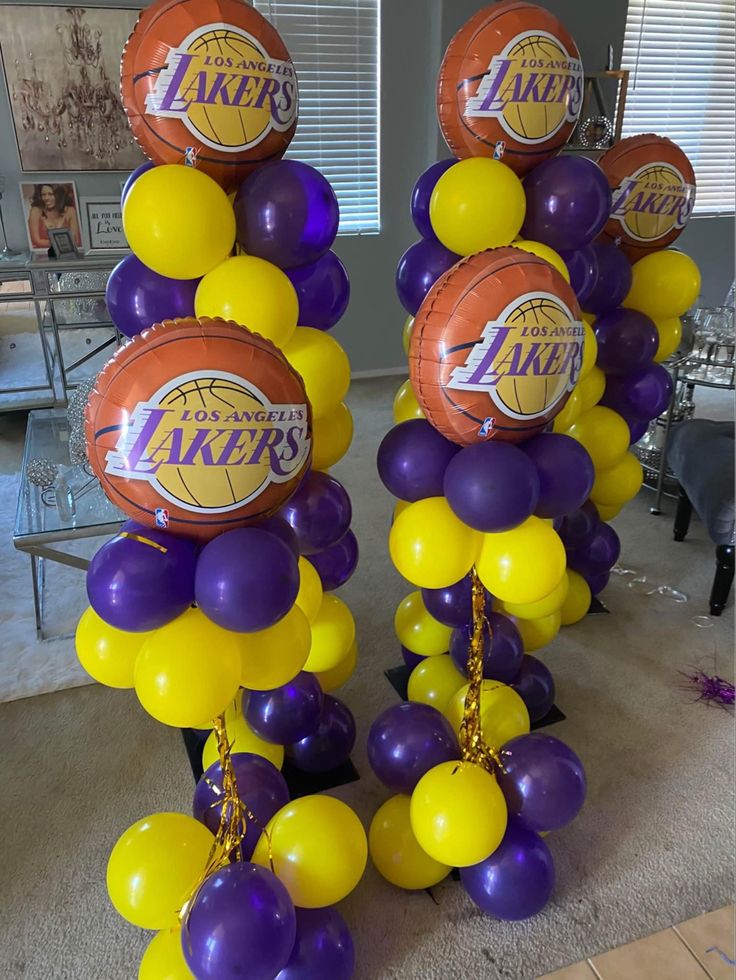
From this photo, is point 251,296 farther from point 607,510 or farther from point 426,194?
point 607,510

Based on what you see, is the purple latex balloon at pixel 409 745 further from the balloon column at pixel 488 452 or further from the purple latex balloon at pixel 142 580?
the purple latex balloon at pixel 142 580

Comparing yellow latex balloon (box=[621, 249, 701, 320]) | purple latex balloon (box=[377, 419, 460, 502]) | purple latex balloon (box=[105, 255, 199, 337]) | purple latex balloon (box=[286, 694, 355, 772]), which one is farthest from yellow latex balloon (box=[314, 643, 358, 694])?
yellow latex balloon (box=[621, 249, 701, 320])

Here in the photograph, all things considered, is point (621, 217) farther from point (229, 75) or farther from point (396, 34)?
point (396, 34)

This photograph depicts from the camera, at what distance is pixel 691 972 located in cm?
131

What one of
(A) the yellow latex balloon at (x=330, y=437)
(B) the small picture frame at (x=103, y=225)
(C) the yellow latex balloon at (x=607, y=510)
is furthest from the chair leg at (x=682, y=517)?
(B) the small picture frame at (x=103, y=225)

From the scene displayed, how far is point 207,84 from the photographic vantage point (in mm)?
1205

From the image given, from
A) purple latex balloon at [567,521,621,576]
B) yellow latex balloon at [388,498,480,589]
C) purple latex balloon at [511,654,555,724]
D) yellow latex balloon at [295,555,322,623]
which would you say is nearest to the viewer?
yellow latex balloon at [388,498,480,589]

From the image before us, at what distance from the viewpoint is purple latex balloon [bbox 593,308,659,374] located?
6.16 ft

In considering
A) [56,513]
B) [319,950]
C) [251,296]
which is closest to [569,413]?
[251,296]

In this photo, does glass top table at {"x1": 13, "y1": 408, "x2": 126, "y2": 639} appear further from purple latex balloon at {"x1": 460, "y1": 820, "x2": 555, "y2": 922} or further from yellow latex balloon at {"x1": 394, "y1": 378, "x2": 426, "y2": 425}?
purple latex balloon at {"x1": 460, "y1": 820, "x2": 555, "y2": 922}

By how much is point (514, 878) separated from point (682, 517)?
176 centimetres

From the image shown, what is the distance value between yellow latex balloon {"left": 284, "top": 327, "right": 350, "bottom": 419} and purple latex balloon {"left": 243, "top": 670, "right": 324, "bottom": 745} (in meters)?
0.57

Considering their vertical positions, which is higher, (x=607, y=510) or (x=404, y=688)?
(x=607, y=510)

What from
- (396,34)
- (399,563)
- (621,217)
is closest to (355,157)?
(396,34)
